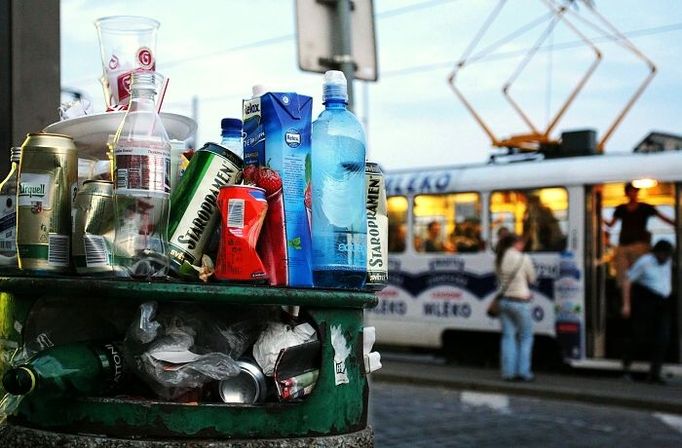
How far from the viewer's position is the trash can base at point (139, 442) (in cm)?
188

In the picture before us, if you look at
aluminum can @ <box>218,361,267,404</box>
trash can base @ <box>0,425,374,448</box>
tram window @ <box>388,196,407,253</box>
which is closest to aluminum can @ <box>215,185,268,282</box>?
aluminum can @ <box>218,361,267,404</box>

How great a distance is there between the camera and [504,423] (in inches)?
347

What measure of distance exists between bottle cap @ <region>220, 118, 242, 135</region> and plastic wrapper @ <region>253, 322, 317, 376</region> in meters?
0.55

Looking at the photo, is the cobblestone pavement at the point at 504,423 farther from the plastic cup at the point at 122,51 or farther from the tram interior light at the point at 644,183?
the plastic cup at the point at 122,51

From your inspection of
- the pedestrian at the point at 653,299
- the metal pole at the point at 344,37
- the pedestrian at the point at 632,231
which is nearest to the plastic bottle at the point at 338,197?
the metal pole at the point at 344,37

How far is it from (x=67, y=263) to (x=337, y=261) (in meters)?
Result: 0.57

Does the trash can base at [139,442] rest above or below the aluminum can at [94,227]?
below

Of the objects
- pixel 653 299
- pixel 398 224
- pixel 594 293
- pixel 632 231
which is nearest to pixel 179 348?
pixel 653 299

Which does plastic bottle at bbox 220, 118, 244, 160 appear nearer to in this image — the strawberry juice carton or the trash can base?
the strawberry juice carton

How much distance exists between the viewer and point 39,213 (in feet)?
6.81

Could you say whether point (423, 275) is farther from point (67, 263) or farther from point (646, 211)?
point (67, 263)

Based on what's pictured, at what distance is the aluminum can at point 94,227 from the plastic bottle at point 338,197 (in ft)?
1.41

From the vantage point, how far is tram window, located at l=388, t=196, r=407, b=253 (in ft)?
49.0

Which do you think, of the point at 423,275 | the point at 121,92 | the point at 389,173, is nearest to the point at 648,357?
the point at 423,275
